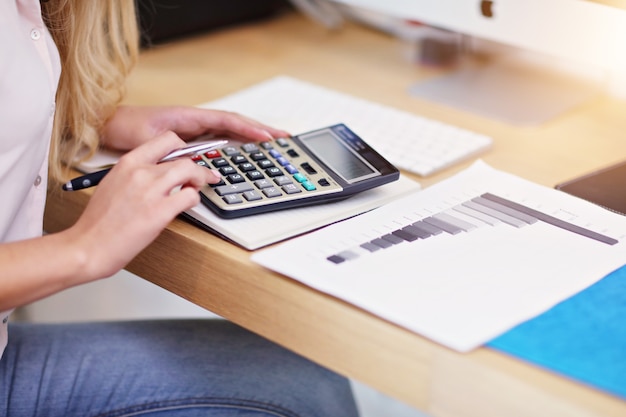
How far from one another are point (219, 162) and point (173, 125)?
14 centimetres

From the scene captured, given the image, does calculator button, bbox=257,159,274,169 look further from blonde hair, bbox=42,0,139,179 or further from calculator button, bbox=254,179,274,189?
blonde hair, bbox=42,0,139,179

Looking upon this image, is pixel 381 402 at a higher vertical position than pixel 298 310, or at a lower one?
lower

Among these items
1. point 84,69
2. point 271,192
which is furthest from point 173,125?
point 271,192

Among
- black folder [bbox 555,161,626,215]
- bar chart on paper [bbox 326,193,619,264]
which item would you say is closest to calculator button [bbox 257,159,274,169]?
bar chart on paper [bbox 326,193,619,264]

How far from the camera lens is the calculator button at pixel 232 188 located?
70 centimetres

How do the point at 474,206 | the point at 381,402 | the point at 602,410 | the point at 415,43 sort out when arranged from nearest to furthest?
the point at 602,410
the point at 474,206
the point at 415,43
the point at 381,402

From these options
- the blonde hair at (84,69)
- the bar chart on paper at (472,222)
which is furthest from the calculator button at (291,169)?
the blonde hair at (84,69)

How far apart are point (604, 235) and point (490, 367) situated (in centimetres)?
21

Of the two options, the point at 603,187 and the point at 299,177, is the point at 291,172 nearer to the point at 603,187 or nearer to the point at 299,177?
the point at 299,177

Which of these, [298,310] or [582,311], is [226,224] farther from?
[582,311]

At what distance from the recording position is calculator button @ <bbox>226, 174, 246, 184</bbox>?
0.72 meters

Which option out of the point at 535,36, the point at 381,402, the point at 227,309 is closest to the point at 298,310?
the point at 227,309

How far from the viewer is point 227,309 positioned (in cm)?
67

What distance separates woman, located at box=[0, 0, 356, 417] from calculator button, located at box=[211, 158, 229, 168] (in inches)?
1.3
